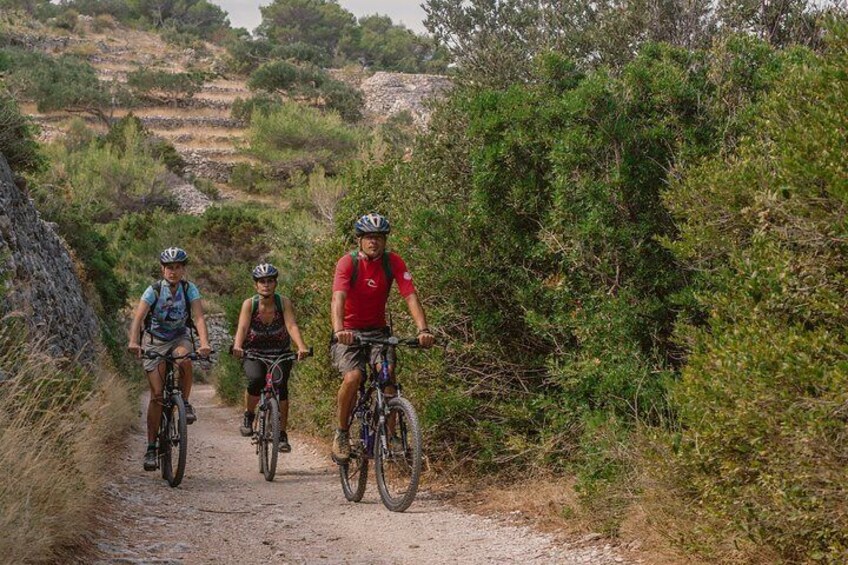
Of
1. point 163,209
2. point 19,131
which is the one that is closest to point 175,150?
point 163,209

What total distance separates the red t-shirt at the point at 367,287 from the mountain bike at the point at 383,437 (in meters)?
0.24

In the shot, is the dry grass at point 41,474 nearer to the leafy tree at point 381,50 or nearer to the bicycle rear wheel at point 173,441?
the bicycle rear wheel at point 173,441

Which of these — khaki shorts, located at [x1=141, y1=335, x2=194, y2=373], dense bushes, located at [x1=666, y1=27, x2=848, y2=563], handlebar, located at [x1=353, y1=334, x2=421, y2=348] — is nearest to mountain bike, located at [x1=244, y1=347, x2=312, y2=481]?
khaki shorts, located at [x1=141, y1=335, x2=194, y2=373]

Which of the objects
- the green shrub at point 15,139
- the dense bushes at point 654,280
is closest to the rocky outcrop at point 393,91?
the green shrub at point 15,139

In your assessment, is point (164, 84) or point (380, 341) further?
point (164, 84)

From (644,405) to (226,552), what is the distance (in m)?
3.24

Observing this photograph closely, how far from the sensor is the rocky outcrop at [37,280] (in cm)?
918

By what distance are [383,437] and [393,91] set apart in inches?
2942

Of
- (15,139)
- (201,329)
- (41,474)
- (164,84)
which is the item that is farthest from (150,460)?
(164,84)

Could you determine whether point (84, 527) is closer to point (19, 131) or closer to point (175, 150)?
point (19, 131)

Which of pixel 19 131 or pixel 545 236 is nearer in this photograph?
pixel 545 236

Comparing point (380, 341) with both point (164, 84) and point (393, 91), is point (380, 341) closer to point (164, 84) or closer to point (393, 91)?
point (164, 84)

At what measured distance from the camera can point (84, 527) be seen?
20.1ft

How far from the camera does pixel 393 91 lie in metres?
80.1
